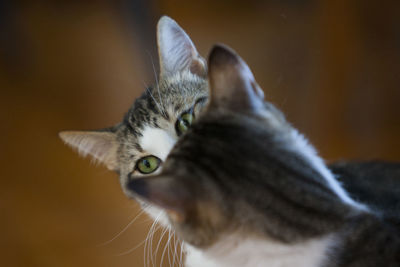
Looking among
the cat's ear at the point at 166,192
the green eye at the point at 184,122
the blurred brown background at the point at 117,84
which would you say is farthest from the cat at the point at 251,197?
the blurred brown background at the point at 117,84

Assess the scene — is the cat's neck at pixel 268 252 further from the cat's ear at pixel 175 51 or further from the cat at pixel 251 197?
the cat's ear at pixel 175 51

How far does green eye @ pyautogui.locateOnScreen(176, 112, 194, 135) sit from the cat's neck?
35 centimetres

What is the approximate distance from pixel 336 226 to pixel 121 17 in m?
1.23

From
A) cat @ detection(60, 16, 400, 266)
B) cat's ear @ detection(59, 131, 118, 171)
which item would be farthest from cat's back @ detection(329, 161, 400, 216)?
cat's ear @ detection(59, 131, 118, 171)

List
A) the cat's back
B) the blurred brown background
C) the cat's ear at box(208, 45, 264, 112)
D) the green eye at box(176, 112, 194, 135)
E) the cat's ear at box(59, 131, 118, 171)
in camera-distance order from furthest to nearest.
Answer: the blurred brown background, the cat's ear at box(59, 131, 118, 171), the green eye at box(176, 112, 194, 135), the cat's back, the cat's ear at box(208, 45, 264, 112)

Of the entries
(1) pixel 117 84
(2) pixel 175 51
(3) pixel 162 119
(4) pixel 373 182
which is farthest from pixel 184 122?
(1) pixel 117 84

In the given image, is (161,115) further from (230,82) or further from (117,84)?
(117,84)

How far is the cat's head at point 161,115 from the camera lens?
3.01ft

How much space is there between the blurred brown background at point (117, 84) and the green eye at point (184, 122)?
0.57 m

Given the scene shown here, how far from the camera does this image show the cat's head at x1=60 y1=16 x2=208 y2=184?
92cm

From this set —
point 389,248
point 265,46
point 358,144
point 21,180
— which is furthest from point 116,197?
point 389,248

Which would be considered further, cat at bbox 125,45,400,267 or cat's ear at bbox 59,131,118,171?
cat's ear at bbox 59,131,118,171

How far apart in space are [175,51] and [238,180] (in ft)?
1.71

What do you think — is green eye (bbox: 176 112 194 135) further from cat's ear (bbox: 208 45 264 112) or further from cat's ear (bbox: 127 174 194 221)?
cat's ear (bbox: 127 174 194 221)
